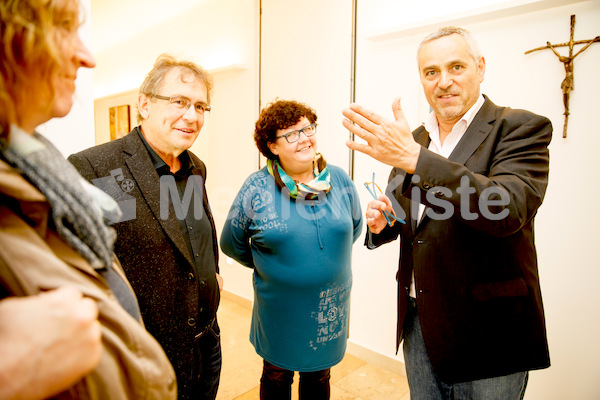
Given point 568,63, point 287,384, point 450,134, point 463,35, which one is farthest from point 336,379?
point 568,63

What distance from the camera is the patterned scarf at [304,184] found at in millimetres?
1878

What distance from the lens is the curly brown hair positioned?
2.03m

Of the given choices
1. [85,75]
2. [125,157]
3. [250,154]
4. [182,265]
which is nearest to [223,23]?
[250,154]

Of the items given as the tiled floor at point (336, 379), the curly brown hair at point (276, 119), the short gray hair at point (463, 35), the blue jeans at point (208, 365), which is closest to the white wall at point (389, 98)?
the tiled floor at point (336, 379)

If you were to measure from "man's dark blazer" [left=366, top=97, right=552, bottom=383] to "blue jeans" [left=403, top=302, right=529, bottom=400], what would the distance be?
2.4 inches

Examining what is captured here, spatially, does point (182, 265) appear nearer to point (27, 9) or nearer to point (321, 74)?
point (27, 9)

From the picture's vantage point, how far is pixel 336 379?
8.84 feet

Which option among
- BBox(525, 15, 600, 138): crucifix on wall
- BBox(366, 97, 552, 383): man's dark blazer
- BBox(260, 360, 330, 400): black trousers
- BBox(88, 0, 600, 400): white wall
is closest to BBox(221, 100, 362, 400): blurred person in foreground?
BBox(260, 360, 330, 400): black trousers

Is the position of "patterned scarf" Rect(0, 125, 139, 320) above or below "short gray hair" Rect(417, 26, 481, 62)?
below

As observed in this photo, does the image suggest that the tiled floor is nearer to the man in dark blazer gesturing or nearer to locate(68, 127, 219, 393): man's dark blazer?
the man in dark blazer gesturing

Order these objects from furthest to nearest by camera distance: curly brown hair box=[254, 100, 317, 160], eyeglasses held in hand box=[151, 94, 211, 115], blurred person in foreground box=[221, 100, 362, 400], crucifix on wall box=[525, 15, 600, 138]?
curly brown hair box=[254, 100, 317, 160] < crucifix on wall box=[525, 15, 600, 138] < blurred person in foreground box=[221, 100, 362, 400] < eyeglasses held in hand box=[151, 94, 211, 115]

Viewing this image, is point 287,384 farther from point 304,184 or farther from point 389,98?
point 389,98

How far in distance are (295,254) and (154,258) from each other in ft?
2.26

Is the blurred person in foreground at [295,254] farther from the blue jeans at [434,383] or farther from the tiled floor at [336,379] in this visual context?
the tiled floor at [336,379]
